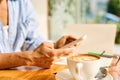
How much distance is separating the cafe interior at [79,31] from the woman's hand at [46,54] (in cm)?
3

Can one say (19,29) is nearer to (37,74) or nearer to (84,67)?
(37,74)

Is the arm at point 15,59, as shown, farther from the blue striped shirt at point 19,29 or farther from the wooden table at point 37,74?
the blue striped shirt at point 19,29

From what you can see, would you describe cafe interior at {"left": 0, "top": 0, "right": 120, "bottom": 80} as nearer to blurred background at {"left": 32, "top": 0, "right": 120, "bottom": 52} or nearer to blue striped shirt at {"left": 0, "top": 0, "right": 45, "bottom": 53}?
blurred background at {"left": 32, "top": 0, "right": 120, "bottom": 52}

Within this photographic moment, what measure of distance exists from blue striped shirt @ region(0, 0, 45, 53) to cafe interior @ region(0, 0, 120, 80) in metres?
0.20

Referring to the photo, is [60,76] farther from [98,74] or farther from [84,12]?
[84,12]

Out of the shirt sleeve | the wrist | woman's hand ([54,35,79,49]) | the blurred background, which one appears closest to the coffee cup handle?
the wrist

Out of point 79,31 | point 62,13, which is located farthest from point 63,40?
point 62,13

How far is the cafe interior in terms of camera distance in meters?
0.99

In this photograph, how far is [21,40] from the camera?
Result: 1.37 m

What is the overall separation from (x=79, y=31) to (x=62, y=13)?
1649 millimetres

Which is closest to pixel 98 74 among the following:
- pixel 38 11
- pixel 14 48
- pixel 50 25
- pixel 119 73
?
pixel 119 73

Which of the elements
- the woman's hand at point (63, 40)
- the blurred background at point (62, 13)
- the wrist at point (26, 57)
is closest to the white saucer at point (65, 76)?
the wrist at point (26, 57)

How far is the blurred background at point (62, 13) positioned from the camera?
290 cm

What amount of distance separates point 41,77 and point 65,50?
0.15 metres
